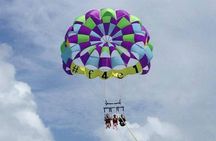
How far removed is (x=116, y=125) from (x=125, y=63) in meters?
5.79

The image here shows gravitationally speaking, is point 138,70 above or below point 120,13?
below

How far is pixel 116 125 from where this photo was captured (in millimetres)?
47812

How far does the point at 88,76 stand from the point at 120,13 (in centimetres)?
621

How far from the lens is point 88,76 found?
50375mm

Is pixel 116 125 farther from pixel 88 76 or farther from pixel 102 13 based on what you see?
pixel 102 13

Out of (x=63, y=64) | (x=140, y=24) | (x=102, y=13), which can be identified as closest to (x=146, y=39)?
(x=140, y=24)

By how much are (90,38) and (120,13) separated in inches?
131

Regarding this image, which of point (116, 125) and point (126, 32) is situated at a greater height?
point (126, 32)

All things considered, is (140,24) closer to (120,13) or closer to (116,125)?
(120,13)

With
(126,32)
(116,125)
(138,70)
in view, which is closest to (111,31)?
(126,32)

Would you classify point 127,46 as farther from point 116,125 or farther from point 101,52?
point 116,125

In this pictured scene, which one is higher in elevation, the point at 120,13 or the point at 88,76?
the point at 120,13

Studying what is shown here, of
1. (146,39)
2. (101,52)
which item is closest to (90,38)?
(101,52)

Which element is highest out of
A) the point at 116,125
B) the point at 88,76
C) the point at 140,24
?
the point at 140,24
